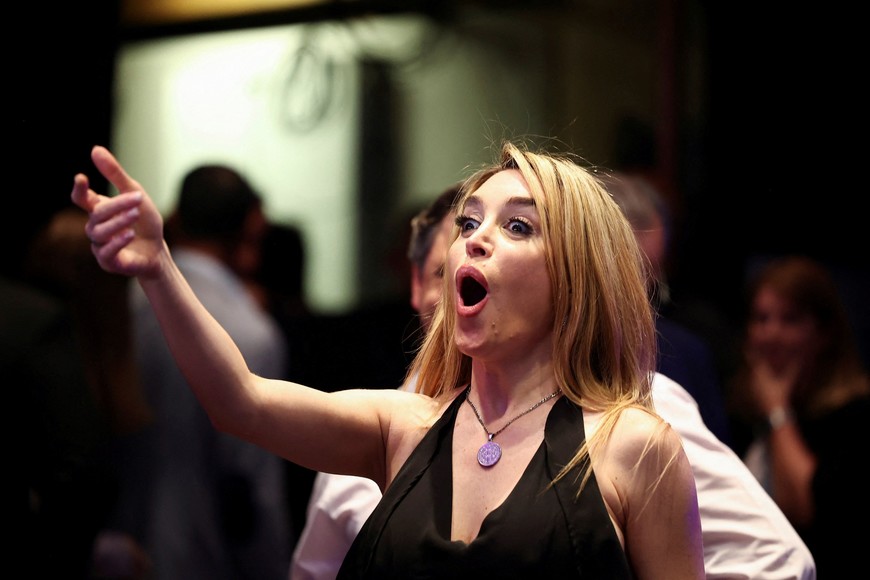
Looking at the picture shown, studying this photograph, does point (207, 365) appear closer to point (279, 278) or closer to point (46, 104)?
point (46, 104)

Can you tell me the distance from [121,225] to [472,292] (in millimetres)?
516

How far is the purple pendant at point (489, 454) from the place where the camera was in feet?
5.89

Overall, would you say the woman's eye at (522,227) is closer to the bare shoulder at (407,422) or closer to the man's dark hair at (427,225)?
the bare shoulder at (407,422)

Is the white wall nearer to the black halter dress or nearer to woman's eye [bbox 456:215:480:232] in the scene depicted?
woman's eye [bbox 456:215:480:232]

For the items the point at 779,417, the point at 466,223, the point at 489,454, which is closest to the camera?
the point at 489,454

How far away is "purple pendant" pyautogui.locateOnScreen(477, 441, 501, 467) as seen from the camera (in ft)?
5.89

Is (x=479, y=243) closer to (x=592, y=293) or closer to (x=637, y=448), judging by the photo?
(x=592, y=293)

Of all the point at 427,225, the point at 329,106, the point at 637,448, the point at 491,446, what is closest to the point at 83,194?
the point at 491,446

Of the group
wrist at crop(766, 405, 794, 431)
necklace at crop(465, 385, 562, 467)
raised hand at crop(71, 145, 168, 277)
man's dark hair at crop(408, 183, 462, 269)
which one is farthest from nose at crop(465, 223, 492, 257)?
wrist at crop(766, 405, 794, 431)

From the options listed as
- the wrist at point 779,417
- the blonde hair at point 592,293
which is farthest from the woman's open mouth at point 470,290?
the wrist at point 779,417

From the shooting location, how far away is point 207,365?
1.73m

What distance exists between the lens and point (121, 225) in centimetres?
165

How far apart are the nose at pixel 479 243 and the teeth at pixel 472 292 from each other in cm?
4

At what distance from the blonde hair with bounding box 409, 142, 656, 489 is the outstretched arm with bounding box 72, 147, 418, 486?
0.31m
